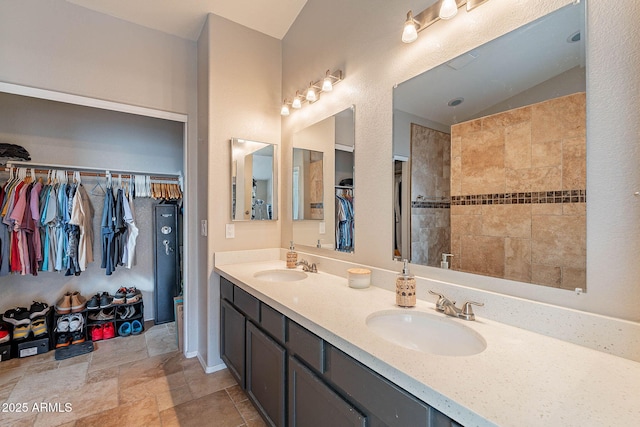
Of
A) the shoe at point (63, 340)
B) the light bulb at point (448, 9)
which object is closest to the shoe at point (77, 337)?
the shoe at point (63, 340)

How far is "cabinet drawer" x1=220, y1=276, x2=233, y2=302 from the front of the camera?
2.07 m

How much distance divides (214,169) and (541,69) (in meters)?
2.13

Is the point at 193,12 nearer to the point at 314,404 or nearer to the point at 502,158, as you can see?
the point at 502,158

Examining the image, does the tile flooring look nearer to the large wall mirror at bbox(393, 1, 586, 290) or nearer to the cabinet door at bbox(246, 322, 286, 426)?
the cabinet door at bbox(246, 322, 286, 426)

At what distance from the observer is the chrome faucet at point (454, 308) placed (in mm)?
1138

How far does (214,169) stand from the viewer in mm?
2346

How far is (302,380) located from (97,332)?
287 centimetres

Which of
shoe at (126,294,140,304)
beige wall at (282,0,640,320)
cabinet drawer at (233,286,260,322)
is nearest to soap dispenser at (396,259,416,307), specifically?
beige wall at (282,0,640,320)

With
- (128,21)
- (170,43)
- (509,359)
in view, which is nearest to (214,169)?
(170,43)

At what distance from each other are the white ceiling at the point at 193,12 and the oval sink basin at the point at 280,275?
2085 millimetres

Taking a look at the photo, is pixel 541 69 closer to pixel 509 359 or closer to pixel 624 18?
pixel 624 18

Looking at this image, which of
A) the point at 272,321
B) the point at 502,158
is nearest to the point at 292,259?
the point at 272,321

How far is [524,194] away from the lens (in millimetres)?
1096

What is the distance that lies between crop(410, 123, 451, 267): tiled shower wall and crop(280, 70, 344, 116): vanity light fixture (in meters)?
0.74
